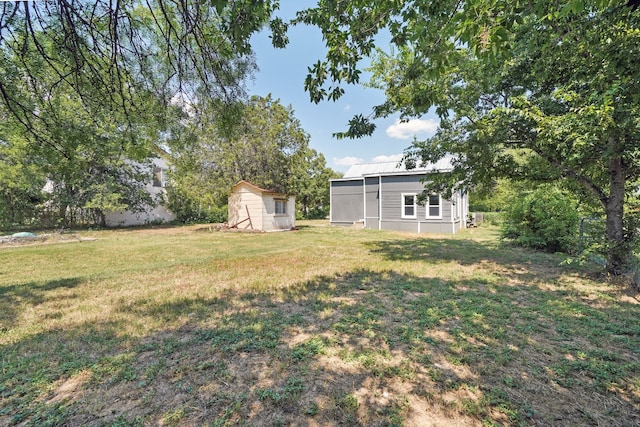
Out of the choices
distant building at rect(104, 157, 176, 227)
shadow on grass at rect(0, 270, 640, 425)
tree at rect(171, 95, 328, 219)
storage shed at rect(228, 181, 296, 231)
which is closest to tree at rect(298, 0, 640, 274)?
shadow on grass at rect(0, 270, 640, 425)

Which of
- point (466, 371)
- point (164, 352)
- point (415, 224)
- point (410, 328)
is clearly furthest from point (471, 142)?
point (415, 224)

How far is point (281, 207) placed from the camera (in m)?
15.9

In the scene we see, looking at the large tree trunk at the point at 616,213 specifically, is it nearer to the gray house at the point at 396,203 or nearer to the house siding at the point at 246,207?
the gray house at the point at 396,203

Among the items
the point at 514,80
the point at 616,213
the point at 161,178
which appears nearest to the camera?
the point at 616,213

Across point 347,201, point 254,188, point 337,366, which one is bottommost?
point 337,366

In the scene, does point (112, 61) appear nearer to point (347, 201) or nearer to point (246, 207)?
point (246, 207)

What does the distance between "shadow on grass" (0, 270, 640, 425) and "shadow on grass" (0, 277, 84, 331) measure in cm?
116

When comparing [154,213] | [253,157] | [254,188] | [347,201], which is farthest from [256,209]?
[154,213]

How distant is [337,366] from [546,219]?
8.98m

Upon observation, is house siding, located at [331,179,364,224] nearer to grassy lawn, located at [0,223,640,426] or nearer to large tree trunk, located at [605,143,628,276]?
grassy lawn, located at [0,223,640,426]

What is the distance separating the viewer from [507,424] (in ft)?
6.20

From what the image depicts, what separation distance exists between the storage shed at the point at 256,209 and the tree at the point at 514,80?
8.67 m

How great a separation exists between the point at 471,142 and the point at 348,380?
5.53m

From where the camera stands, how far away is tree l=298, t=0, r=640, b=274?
95.8 inches
